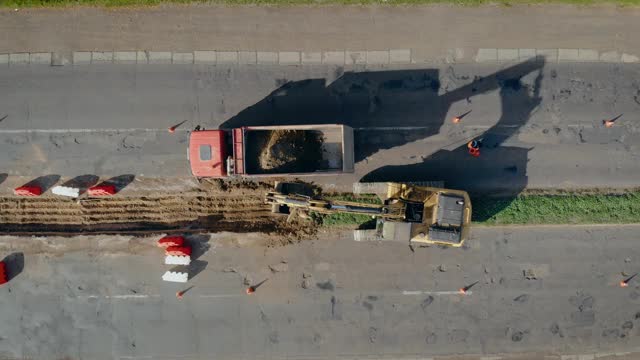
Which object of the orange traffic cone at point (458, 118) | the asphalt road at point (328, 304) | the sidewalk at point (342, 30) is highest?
the sidewalk at point (342, 30)

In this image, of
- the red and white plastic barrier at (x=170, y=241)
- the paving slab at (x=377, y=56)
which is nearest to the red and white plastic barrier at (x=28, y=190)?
the red and white plastic barrier at (x=170, y=241)

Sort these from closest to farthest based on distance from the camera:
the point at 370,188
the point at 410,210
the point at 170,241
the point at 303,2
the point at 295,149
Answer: the point at 295,149, the point at 410,210, the point at 370,188, the point at 170,241, the point at 303,2

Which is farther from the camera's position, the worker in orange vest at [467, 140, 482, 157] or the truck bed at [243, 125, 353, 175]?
the worker in orange vest at [467, 140, 482, 157]

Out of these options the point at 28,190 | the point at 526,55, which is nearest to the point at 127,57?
the point at 28,190

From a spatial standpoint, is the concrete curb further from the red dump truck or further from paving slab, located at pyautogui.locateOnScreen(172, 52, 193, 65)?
the red dump truck

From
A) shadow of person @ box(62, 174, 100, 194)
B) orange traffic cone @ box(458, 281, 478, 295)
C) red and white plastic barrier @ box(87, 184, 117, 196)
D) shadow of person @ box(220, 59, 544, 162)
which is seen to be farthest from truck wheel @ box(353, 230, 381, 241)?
shadow of person @ box(62, 174, 100, 194)

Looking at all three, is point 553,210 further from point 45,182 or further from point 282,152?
point 45,182

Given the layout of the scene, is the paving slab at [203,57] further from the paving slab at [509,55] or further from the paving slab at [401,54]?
the paving slab at [509,55]
